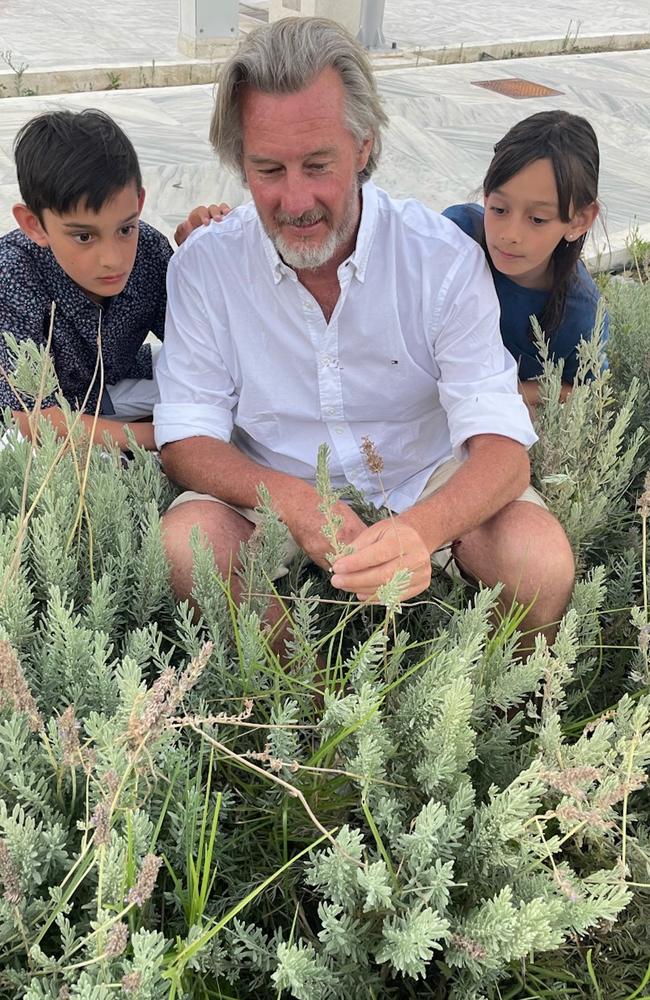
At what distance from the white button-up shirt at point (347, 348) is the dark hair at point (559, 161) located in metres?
0.40

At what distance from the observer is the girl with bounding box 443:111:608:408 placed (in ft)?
9.06

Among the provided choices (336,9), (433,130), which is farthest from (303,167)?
(336,9)

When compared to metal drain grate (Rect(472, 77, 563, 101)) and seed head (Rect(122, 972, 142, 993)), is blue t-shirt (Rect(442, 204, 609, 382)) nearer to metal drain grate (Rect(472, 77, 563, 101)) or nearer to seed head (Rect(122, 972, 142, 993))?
seed head (Rect(122, 972, 142, 993))

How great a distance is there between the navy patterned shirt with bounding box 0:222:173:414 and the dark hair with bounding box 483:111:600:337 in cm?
104

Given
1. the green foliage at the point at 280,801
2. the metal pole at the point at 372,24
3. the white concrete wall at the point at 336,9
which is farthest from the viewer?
the metal pole at the point at 372,24

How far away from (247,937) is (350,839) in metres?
0.24

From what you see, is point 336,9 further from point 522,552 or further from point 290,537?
point 522,552

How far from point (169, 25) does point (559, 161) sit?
10076 mm

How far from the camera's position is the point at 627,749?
147cm

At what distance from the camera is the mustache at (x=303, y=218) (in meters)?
2.29

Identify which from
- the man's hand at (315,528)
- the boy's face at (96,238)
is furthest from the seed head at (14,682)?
the boy's face at (96,238)

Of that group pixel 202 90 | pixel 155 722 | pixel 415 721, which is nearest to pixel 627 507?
pixel 415 721

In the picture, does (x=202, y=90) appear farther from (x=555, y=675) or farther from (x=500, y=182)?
(x=555, y=675)

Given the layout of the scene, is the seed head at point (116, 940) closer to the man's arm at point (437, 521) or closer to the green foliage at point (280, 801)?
the green foliage at point (280, 801)
